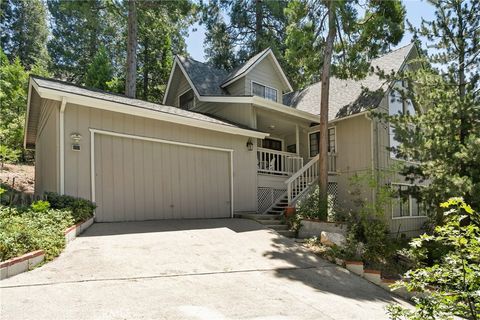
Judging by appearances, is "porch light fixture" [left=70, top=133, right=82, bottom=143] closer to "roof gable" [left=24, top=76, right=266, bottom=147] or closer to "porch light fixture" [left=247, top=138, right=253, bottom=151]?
"roof gable" [left=24, top=76, right=266, bottom=147]

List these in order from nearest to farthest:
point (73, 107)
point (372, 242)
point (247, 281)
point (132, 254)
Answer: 1. point (247, 281)
2. point (132, 254)
3. point (73, 107)
4. point (372, 242)

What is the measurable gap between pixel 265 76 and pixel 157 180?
834cm

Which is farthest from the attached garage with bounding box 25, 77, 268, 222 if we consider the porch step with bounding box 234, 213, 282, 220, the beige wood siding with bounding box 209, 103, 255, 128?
the beige wood siding with bounding box 209, 103, 255, 128

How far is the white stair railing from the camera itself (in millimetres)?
11516

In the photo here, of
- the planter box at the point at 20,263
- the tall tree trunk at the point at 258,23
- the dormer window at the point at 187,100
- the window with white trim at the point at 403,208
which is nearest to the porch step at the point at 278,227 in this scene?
the window with white trim at the point at 403,208

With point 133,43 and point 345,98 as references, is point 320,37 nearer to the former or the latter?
point 345,98

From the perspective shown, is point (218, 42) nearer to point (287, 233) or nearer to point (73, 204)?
point (287, 233)

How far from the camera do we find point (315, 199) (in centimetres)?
1044

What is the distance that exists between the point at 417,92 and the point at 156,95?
20.8 m

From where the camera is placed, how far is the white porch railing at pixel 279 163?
40.9 feet

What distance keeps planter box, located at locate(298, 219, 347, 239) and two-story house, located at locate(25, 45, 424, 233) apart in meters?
1.81

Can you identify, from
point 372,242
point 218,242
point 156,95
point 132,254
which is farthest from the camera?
point 156,95

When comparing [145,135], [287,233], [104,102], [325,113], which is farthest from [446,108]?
[104,102]

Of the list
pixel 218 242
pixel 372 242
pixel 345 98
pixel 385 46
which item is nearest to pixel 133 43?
pixel 345 98
